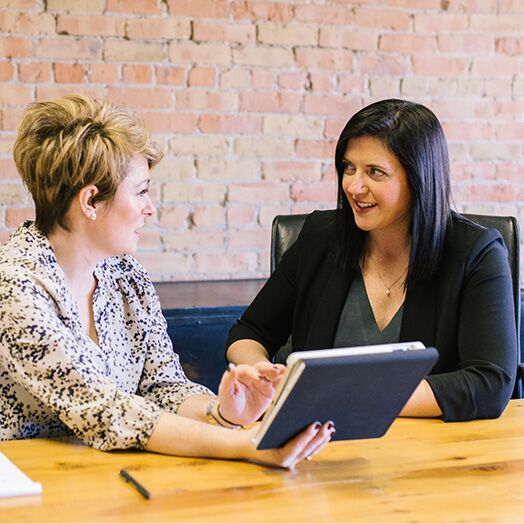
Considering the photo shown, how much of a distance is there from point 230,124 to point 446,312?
1.50 meters

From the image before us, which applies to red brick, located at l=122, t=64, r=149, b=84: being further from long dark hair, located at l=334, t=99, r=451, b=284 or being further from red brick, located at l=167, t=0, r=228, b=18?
long dark hair, located at l=334, t=99, r=451, b=284

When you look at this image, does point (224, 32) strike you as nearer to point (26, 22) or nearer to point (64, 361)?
point (26, 22)

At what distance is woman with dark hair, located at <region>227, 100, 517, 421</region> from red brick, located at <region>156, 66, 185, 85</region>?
45.0 inches

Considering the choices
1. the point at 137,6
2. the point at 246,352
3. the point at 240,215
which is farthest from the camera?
the point at 240,215

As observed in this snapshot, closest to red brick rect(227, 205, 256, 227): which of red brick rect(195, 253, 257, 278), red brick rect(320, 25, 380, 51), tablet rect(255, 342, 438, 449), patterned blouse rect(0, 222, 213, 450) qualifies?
red brick rect(195, 253, 257, 278)

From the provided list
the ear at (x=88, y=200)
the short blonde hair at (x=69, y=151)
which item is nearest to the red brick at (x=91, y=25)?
the short blonde hair at (x=69, y=151)

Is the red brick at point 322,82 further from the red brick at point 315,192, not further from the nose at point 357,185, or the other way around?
the nose at point 357,185

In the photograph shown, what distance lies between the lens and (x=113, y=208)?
1.96 m

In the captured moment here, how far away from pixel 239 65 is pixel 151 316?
5.24ft

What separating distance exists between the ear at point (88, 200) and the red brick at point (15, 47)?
1.55 metres

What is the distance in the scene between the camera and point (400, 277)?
96.2 inches

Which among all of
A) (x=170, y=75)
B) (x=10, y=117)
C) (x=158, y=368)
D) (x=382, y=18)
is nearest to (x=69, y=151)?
(x=158, y=368)

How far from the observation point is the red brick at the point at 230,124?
3.56 m

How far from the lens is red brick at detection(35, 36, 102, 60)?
3342 millimetres
